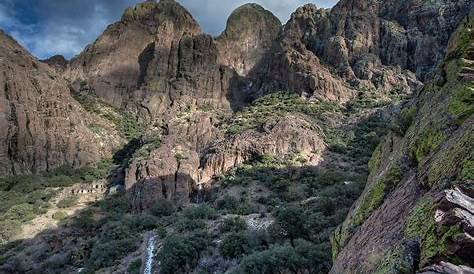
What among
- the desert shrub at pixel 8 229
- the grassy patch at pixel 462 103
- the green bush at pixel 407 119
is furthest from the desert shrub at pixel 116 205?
the grassy patch at pixel 462 103

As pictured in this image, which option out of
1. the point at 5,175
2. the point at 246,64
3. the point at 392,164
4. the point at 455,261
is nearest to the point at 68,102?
the point at 5,175

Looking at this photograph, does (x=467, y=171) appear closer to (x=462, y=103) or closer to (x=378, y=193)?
(x=462, y=103)

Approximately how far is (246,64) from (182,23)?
22.0m

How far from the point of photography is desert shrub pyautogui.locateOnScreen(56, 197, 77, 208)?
59.2m

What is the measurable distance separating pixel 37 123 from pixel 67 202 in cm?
2207

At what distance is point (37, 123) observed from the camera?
75625 mm

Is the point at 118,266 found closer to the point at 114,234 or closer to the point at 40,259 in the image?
the point at 114,234

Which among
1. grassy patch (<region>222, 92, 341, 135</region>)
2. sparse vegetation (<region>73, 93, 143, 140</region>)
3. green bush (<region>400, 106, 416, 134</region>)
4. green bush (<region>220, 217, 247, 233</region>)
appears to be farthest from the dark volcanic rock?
green bush (<region>400, 106, 416, 134</region>)

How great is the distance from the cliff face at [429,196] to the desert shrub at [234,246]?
17.2 m

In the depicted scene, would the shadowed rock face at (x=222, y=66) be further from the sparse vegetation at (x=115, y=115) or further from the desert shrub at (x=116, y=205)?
the sparse vegetation at (x=115, y=115)

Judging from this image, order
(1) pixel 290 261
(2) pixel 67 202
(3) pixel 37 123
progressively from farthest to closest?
(3) pixel 37 123 → (2) pixel 67 202 → (1) pixel 290 261

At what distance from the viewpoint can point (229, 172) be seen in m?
59.8

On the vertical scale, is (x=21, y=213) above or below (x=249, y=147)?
below

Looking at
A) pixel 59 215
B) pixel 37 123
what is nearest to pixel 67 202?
pixel 59 215
